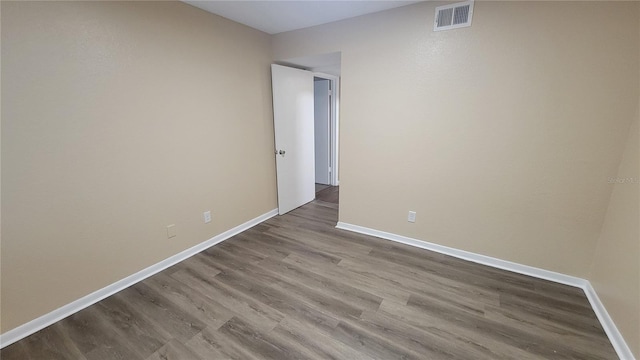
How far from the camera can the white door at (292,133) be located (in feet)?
11.1

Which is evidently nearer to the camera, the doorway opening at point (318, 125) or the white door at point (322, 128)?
the doorway opening at point (318, 125)

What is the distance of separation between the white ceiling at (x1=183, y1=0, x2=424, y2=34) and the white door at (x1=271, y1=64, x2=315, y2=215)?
2.01 ft

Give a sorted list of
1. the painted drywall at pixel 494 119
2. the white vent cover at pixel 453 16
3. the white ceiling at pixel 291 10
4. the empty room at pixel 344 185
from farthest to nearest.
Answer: the white ceiling at pixel 291 10 → the white vent cover at pixel 453 16 → the painted drywall at pixel 494 119 → the empty room at pixel 344 185

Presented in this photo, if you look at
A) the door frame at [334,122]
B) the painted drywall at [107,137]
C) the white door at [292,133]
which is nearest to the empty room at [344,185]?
the painted drywall at [107,137]

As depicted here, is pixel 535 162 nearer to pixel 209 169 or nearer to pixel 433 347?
pixel 433 347

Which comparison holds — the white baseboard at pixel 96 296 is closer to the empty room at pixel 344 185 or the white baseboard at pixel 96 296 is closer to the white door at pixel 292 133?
the empty room at pixel 344 185

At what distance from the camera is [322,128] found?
16.7ft

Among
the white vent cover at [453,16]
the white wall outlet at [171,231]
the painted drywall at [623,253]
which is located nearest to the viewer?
the painted drywall at [623,253]

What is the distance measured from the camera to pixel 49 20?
159 cm

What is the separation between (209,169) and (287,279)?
4.67ft

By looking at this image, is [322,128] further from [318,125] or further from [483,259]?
[483,259]

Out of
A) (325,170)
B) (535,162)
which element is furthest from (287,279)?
(325,170)

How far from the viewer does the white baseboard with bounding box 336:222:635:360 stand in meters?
1.59

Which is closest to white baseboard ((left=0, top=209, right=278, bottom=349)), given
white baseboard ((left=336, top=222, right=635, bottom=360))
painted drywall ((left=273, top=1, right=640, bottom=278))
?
white baseboard ((left=336, top=222, right=635, bottom=360))
